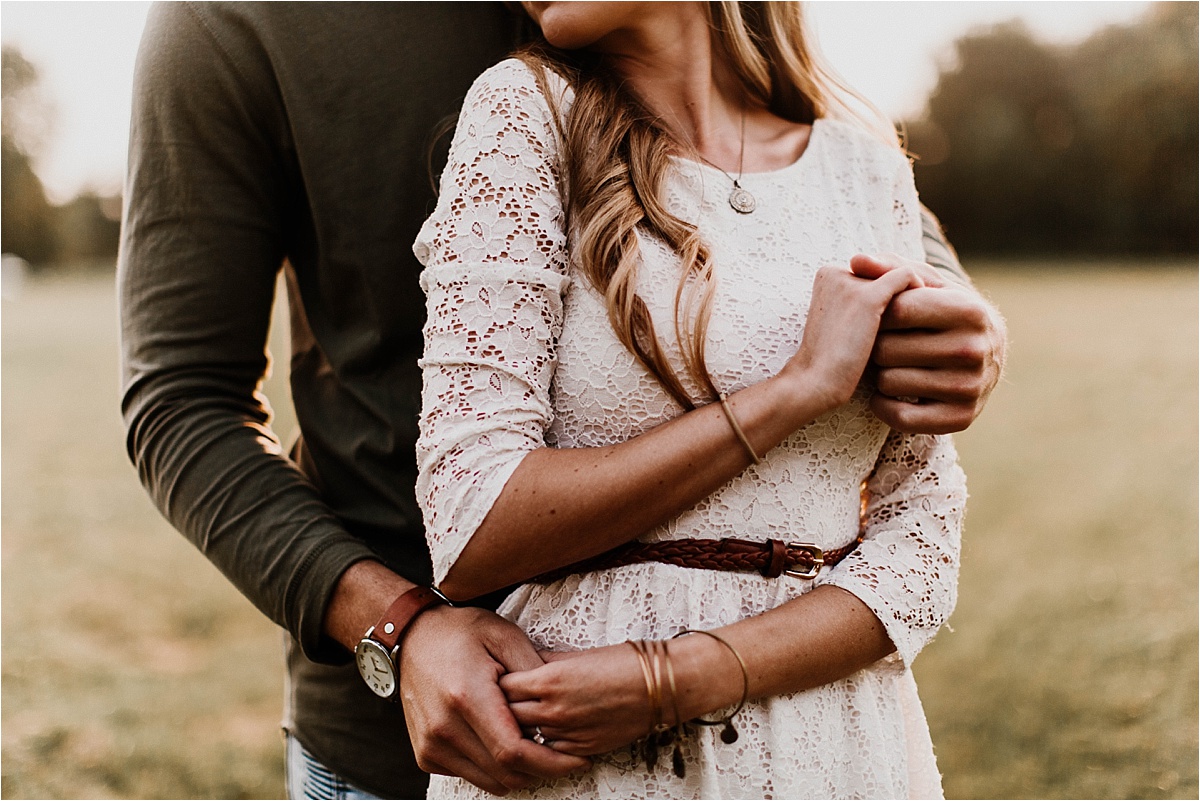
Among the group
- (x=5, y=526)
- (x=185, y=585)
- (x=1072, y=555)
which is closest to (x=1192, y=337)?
(x=1072, y=555)

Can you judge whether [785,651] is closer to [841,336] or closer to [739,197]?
[841,336]

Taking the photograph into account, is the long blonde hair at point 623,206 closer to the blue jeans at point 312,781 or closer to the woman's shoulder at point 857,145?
the woman's shoulder at point 857,145

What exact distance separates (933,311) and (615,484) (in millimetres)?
534

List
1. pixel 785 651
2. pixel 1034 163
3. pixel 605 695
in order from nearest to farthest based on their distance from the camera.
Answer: pixel 605 695 < pixel 785 651 < pixel 1034 163

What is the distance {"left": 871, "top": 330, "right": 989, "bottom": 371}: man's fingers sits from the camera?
150cm

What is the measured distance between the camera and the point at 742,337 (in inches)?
59.1

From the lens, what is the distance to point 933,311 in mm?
1475

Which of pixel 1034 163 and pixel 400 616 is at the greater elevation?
pixel 1034 163

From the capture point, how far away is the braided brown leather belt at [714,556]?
1.52m

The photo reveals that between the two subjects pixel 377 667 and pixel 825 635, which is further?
pixel 377 667

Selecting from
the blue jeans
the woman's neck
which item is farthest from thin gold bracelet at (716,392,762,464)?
the blue jeans

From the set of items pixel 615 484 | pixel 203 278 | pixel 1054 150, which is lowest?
pixel 615 484

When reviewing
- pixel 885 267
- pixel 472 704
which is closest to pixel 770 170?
pixel 885 267

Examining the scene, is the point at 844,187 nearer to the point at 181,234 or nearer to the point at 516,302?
the point at 516,302
